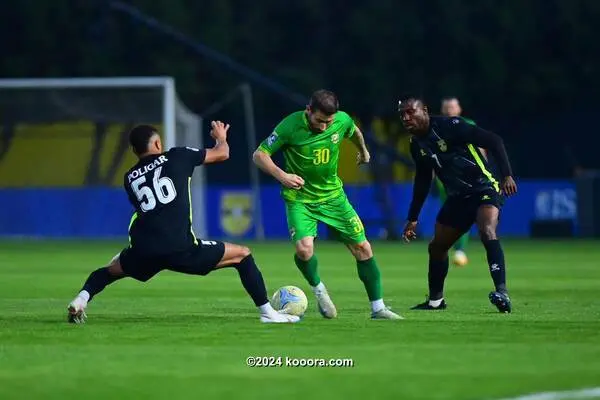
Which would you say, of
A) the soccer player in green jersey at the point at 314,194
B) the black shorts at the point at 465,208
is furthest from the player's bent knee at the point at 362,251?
the black shorts at the point at 465,208

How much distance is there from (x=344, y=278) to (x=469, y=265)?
426cm

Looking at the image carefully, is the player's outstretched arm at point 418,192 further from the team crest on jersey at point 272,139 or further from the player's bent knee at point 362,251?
the team crest on jersey at point 272,139

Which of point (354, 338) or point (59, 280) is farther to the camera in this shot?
point (59, 280)

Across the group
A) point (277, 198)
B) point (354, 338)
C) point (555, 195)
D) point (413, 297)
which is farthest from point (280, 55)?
point (354, 338)

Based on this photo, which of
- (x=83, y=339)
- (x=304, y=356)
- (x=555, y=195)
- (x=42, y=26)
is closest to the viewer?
(x=304, y=356)

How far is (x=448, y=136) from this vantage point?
1505cm

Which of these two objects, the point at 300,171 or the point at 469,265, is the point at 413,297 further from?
the point at 469,265

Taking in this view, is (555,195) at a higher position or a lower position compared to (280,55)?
lower

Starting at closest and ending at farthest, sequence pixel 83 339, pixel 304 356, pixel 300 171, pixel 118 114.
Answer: pixel 304 356 < pixel 83 339 < pixel 300 171 < pixel 118 114

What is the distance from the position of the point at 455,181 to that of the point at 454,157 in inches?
10.0

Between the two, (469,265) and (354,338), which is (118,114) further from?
(354,338)

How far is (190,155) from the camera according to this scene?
13.1 metres

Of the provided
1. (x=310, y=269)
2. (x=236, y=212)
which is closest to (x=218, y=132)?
(x=310, y=269)

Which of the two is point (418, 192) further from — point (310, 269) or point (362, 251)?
point (310, 269)
